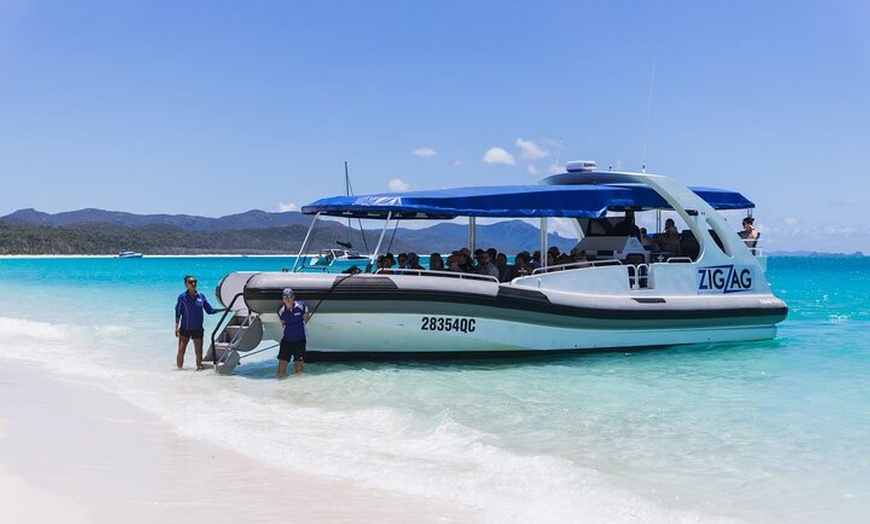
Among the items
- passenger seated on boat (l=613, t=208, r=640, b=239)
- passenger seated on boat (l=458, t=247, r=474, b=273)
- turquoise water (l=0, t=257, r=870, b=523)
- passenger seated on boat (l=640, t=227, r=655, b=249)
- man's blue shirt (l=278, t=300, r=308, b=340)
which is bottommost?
turquoise water (l=0, t=257, r=870, b=523)

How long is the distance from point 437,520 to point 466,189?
7.49m

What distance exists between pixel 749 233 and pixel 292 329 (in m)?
8.44

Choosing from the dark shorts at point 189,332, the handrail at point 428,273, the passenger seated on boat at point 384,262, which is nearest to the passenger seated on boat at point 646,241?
the handrail at point 428,273

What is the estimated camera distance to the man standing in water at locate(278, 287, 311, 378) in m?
10.8

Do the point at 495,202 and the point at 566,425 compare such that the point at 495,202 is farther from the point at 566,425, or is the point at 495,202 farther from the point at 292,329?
the point at 566,425

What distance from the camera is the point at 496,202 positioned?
1195 centimetres

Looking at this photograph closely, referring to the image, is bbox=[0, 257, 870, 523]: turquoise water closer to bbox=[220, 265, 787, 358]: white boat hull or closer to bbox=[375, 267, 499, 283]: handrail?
bbox=[220, 265, 787, 358]: white boat hull

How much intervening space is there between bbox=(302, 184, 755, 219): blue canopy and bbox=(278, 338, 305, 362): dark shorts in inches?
77.7

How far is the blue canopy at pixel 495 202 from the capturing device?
11.5m

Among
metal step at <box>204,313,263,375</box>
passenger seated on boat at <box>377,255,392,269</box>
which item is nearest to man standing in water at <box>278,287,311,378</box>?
metal step at <box>204,313,263,375</box>

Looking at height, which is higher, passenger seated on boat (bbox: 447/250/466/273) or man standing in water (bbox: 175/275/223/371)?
passenger seated on boat (bbox: 447/250/466/273)

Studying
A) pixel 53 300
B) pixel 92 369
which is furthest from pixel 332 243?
pixel 53 300

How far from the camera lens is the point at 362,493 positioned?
20.7ft

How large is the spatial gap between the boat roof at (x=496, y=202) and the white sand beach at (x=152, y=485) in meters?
4.32
